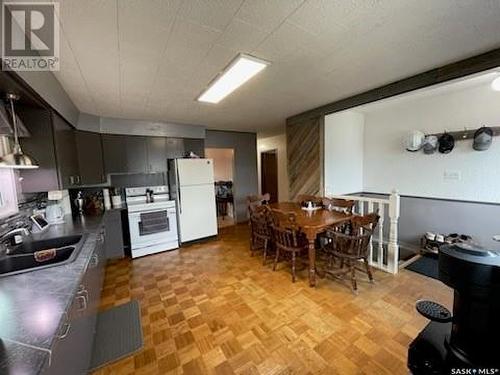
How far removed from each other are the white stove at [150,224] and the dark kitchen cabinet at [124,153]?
1.56 feet

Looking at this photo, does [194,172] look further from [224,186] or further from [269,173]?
[269,173]

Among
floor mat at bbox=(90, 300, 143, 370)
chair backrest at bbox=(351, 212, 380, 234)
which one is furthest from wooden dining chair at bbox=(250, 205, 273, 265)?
floor mat at bbox=(90, 300, 143, 370)

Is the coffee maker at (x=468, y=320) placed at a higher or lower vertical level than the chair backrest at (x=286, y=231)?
higher

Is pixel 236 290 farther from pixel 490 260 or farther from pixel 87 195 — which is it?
pixel 87 195

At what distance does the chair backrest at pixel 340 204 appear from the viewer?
10.6 ft

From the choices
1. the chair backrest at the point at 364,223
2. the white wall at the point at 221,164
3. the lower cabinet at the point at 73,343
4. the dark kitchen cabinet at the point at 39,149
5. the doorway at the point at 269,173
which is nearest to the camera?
the lower cabinet at the point at 73,343

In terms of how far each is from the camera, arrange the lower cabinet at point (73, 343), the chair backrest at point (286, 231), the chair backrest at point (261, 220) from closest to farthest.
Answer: the lower cabinet at point (73, 343), the chair backrest at point (286, 231), the chair backrest at point (261, 220)

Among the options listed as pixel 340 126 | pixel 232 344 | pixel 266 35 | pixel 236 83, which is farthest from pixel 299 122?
pixel 232 344

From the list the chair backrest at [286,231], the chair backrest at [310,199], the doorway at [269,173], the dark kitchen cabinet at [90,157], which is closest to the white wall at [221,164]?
the doorway at [269,173]

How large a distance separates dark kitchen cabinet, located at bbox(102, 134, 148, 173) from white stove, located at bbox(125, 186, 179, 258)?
48 cm

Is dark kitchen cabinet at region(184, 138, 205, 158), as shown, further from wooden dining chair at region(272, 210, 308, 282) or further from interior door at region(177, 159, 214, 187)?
wooden dining chair at region(272, 210, 308, 282)

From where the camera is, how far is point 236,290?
264 cm

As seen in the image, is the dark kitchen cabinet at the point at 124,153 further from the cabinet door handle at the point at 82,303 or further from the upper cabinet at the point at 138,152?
the cabinet door handle at the point at 82,303

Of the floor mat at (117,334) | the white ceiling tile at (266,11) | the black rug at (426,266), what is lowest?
the floor mat at (117,334)
